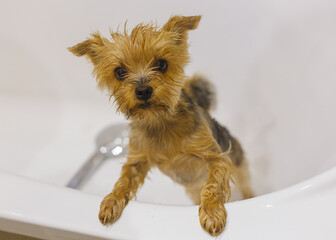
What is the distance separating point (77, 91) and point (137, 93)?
4.32 ft

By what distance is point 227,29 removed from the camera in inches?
69.4

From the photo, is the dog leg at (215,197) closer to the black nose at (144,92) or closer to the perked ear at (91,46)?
the black nose at (144,92)

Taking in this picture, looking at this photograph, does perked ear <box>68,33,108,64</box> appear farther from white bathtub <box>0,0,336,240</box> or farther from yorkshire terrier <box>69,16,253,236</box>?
white bathtub <box>0,0,336,240</box>

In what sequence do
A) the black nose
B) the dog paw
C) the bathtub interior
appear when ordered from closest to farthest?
the dog paw, the black nose, the bathtub interior

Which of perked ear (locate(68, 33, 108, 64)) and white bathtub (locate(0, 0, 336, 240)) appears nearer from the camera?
white bathtub (locate(0, 0, 336, 240))

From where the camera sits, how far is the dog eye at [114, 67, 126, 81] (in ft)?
3.05

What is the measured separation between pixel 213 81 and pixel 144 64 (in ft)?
3.52

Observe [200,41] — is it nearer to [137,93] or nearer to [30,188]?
[137,93]

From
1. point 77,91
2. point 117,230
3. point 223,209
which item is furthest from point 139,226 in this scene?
point 77,91

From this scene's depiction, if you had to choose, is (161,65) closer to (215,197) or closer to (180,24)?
(180,24)

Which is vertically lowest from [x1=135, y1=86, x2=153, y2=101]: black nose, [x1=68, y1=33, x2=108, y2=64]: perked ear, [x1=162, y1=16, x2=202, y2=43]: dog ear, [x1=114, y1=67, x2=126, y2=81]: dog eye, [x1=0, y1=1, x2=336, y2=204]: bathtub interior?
[x1=0, y1=1, x2=336, y2=204]: bathtub interior

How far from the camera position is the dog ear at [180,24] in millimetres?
929

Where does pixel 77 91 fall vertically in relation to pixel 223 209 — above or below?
below

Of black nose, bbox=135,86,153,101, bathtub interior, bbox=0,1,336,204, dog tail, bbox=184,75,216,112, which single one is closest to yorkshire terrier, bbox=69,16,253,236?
black nose, bbox=135,86,153,101
